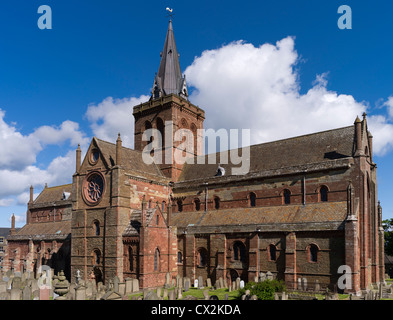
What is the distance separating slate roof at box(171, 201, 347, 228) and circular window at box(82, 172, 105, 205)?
8.29 metres

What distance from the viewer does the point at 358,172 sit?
98.9 ft

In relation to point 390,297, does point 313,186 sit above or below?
above

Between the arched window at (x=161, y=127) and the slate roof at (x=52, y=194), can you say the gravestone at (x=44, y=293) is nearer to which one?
the arched window at (x=161, y=127)

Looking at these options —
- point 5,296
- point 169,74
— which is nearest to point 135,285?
point 5,296

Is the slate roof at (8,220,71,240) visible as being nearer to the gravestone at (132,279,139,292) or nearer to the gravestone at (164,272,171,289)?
the gravestone at (164,272,171,289)

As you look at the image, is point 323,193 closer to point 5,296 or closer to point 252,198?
point 252,198

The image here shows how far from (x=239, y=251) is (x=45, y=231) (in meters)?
30.3

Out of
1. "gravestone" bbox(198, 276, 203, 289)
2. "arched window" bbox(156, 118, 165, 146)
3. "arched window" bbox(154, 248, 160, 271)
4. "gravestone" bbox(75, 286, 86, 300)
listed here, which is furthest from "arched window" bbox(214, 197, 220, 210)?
"gravestone" bbox(75, 286, 86, 300)

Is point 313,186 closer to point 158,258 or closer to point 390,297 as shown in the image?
point 390,297

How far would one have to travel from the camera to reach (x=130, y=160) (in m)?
40.1

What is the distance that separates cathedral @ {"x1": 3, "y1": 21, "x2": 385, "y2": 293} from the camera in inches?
1150
